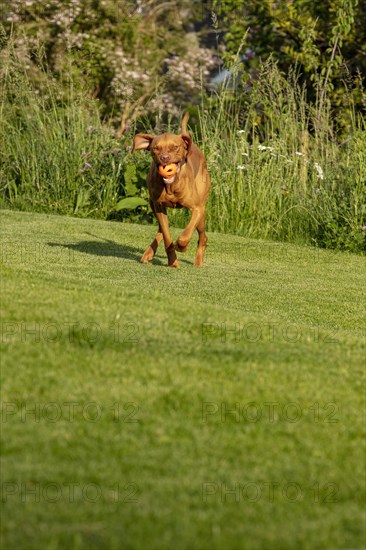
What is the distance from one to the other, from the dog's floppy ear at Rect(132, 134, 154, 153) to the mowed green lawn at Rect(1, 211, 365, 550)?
5.91 feet

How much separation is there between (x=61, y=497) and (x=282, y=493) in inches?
32.1

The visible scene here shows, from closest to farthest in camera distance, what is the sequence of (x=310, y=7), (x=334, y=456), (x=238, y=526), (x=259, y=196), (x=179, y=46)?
(x=238, y=526) → (x=334, y=456) → (x=259, y=196) → (x=310, y=7) → (x=179, y=46)

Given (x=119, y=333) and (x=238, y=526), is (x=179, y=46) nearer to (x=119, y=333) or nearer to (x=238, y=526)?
(x=119, y=333)

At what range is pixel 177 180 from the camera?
8.95 meters

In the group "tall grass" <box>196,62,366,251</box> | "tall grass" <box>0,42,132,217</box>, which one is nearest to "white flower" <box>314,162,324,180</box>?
"tall grass" <box>196,62,366,251</box>

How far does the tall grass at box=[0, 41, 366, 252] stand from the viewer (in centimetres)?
1403

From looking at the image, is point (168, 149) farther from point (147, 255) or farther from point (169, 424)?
point (169, 424)

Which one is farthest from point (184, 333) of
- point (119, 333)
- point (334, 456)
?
point (334, 456)

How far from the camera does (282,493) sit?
3.93 meters

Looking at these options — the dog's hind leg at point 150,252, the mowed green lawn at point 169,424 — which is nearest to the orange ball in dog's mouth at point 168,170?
the dog's hind leg at point 150,252

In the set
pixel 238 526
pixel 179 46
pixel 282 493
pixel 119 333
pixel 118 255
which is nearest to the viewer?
pixel 238 526

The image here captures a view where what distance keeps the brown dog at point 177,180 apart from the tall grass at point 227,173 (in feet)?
14.7

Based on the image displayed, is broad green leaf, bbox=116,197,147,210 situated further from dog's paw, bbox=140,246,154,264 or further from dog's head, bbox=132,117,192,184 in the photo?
dog's head, bbox=132,117,192,184

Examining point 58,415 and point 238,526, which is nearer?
point 238,526
